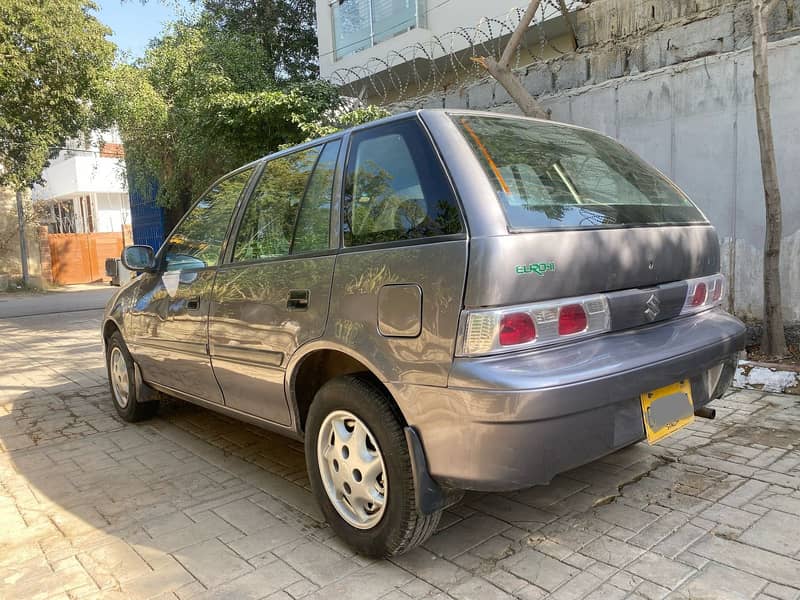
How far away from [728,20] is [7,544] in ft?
24.2

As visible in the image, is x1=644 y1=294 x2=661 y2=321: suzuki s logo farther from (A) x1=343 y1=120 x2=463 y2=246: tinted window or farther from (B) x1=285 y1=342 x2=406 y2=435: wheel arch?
(B) x1=285 y1=342 x2=406 y2=435: wheel arch

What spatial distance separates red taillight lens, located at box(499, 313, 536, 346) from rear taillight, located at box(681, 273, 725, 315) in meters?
1.00

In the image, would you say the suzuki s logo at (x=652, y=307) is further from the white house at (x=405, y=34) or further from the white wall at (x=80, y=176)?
the white wall at (x=80, y=176)

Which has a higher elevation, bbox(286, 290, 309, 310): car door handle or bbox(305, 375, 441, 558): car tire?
bbox(286, 290, 309, 310): car door handle

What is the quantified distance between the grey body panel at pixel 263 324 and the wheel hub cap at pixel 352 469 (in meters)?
0.35

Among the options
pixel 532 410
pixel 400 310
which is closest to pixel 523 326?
pixel 532 410

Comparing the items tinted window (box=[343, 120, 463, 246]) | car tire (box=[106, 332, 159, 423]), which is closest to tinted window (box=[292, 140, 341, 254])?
tinted window (box=[343, 120, 463, 246])

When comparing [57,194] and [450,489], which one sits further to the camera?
[57,194]

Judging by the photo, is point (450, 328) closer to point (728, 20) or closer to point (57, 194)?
point (728, 20)

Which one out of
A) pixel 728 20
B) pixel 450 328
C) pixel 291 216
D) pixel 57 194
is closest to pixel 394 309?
pixel 450 328

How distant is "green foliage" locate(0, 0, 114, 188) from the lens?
34.9ft

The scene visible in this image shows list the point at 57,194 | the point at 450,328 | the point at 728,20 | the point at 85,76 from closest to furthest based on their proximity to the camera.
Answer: the point at 450,328 < the point at 728,20 < the point at 85,76 < the point at 57,194

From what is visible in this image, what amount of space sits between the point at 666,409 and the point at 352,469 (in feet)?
4.32

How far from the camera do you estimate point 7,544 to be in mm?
2975
